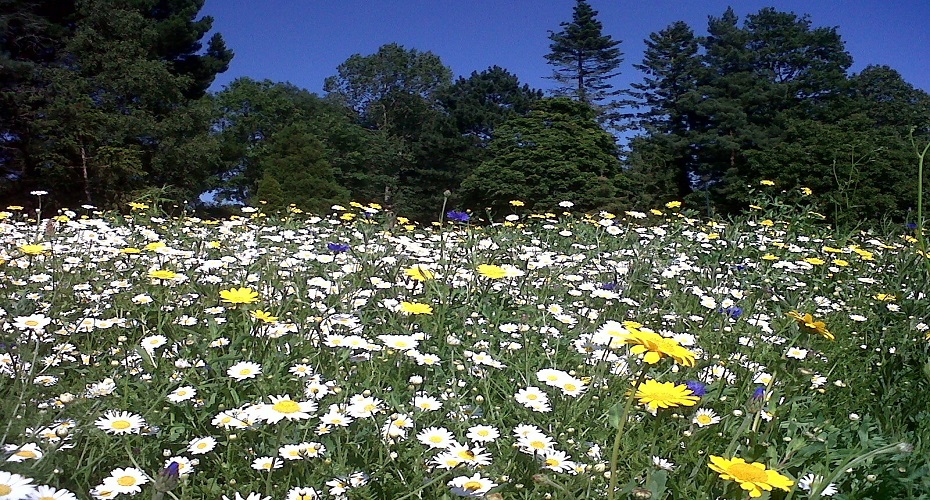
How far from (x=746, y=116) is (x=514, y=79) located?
12980mm

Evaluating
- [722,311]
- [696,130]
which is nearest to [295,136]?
[696,130]

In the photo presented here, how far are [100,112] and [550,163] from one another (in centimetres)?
1533

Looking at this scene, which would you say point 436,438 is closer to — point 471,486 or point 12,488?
point 471,486

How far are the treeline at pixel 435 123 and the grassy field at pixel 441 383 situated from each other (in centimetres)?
932

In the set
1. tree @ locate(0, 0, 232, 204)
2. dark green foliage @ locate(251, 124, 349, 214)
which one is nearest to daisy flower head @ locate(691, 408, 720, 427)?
tree @ locate(0, 0, 232, 204)

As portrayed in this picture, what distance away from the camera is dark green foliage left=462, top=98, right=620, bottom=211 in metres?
25.6

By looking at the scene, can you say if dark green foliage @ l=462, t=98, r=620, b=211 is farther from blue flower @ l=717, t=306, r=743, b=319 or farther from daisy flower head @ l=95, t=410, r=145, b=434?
daisy flower head @ l=95, t=410, r=145, b=434

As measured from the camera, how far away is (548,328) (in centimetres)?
232

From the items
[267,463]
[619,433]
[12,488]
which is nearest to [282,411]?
[267,463]

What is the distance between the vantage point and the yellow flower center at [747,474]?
3.44ft

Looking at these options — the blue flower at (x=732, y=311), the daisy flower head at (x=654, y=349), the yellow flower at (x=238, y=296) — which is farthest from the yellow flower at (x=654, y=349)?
the blue flower at (x=732, y=311)

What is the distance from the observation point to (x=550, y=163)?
86.2 ft

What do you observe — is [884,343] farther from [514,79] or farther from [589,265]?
[514,79]

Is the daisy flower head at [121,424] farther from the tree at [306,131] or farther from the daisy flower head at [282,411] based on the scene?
the tree at [306,131]
